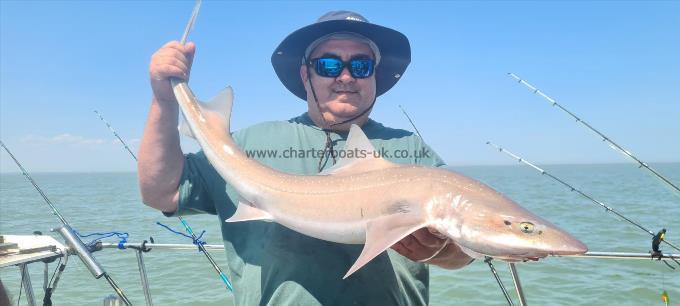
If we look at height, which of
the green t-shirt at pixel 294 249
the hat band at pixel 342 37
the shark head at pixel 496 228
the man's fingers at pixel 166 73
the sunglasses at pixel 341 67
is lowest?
the green t-shirt at pixel 294 249

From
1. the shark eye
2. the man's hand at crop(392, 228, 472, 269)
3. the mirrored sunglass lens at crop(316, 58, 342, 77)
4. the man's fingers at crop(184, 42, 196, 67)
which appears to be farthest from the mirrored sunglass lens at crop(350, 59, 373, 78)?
the shark eye

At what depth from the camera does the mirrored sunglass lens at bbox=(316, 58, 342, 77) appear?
10.7ft

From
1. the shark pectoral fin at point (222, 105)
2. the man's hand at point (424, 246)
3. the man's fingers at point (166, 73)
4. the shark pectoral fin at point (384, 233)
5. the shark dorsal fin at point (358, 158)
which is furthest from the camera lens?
the shark pectoral fin at point (222, 105)

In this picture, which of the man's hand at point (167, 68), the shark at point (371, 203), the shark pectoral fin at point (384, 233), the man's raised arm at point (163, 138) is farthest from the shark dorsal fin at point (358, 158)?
the man's hand at point (167, 68)

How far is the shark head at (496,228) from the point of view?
6.45 ft

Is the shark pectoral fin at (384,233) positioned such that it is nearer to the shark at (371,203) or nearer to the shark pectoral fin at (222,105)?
the shark at (371,203)

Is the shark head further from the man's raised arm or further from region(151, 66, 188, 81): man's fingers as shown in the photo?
region(151, 66, 188, 81): man's fingers

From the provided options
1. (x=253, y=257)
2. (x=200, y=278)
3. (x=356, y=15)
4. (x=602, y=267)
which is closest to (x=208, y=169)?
(x=253, y=257)

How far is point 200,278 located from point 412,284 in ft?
30.3

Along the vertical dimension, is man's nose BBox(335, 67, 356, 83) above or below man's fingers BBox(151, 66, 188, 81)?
above

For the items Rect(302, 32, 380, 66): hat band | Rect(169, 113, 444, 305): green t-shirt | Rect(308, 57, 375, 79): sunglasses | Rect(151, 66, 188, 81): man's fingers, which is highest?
Rect(302, 32, 380, 66): hat band

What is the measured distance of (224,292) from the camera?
1005 centimetres

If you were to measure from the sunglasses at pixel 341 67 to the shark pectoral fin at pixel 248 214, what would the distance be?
1127mm

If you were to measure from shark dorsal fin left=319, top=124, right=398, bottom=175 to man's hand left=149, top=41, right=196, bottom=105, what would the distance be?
110 cm
